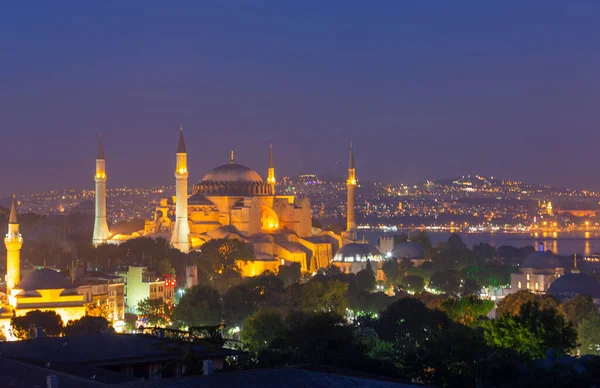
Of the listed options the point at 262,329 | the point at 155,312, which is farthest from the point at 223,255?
the point at 262,329

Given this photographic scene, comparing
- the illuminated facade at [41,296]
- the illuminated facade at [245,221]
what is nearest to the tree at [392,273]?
the illuminated facade at [245,221]

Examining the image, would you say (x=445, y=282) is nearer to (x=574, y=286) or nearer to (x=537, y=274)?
(x=574, y=286)

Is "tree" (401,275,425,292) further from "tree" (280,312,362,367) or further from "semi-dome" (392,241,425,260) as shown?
"tree" (280,312,362,367)

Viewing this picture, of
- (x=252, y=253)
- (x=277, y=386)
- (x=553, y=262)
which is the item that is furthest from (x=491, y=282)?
(x=277, y=386)

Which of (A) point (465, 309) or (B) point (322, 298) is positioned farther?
(B) point (322, 298)

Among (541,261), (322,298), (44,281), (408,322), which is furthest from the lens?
(541,261)
